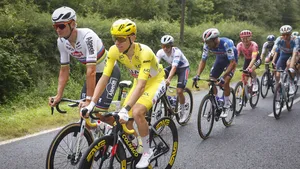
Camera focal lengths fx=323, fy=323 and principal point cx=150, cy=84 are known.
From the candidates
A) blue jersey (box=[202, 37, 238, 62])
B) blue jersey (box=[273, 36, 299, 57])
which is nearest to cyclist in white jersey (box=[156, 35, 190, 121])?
blue jersey (box=[202, 37, 238, 62])

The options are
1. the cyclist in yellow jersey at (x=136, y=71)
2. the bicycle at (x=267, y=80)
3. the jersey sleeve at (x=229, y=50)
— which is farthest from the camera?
the bicycle at (x=267, y=80)

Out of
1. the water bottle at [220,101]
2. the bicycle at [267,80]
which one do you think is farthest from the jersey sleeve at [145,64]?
the bicycle at [267,80]

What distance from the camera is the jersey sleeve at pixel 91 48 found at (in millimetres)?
4156

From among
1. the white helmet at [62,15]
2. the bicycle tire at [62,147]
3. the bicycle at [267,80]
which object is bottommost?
the bicycle at [267,80]

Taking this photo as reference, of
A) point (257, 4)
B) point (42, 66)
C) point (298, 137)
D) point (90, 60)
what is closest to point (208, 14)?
point (257, 4)

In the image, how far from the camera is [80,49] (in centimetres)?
434

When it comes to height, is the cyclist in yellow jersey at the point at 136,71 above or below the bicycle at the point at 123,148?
above

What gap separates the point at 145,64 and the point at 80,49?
3.13ft

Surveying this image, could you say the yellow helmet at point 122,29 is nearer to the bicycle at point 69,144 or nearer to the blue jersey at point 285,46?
the bicycle at point 69,144

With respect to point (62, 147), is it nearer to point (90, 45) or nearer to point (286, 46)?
point (90, 45)

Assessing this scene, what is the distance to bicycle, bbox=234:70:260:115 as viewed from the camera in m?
8.48

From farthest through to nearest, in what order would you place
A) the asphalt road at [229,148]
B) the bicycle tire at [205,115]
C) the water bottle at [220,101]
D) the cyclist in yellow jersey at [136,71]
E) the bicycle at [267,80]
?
1. the bicycle at [267,80]
2. the water bottle at [220,101]
3. the bicycle tire at [205,115]
4. the asphalt road at [229,148]
5. the cyclist in yellow jersey at [136,71]

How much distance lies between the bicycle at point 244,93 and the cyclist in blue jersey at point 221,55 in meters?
1.14

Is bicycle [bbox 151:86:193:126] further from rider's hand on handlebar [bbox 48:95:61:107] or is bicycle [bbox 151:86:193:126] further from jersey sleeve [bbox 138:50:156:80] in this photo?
rider's hand on handlebar [bbox 48:95:61:107]
